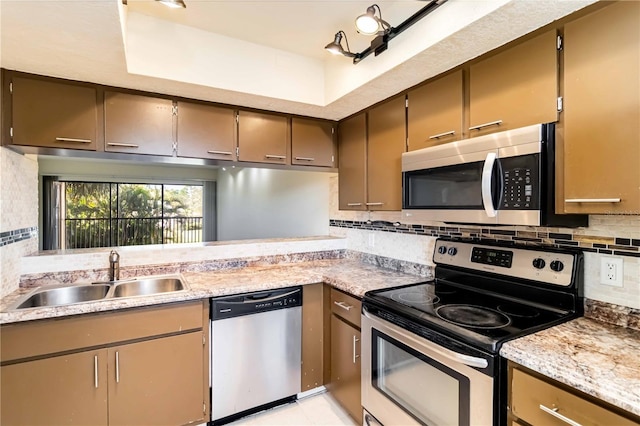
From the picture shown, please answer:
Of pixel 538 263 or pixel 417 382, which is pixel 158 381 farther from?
pixel 538 263

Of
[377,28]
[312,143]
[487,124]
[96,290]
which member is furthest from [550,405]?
[96,290]

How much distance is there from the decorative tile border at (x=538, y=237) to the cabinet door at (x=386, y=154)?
0.30 m

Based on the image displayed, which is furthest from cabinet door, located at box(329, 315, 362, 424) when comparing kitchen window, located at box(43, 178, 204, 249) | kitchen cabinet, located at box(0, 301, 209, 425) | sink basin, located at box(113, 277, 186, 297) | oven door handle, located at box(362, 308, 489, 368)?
kitchen window, located at box(43, 178, 204, 249)

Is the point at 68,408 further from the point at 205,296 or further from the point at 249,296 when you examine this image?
the point at 249,296

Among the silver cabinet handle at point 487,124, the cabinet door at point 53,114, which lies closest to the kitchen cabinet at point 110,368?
the cabinet door at point 53,114

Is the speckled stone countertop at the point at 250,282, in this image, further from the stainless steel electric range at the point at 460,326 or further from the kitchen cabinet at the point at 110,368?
the stainless steel electric range at the point at 460,326

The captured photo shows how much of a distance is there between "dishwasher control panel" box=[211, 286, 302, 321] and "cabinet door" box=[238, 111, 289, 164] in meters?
1.00

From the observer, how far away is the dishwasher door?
193cm

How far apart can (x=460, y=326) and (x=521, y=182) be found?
2.16 ft

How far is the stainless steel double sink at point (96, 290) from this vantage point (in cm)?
→ 179

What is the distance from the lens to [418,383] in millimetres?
1457

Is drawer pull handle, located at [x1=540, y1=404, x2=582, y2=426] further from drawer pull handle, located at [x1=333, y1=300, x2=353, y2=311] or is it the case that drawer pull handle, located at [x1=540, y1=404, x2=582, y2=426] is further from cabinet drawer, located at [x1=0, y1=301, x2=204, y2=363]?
cabinet drawer, located at [x1=0, y1=301, x2=204, y2=363]

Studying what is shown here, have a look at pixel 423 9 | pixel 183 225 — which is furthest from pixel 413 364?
pixel 183 225

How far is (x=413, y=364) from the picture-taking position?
4.85 ft
